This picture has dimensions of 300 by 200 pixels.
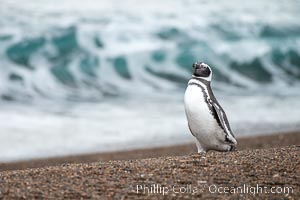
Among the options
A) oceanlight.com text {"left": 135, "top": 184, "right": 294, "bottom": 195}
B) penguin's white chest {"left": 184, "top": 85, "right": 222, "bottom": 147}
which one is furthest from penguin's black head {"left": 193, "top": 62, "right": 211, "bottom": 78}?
oceanlight.com text {"left": 135, "top": 184, "right": 294, "bottom": 195}

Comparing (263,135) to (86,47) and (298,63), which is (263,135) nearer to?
(298,63)

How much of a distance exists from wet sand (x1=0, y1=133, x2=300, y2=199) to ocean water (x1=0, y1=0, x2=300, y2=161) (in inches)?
189

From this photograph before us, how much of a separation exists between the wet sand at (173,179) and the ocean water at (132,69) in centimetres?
481

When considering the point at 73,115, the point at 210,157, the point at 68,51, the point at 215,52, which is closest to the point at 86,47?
the point at 68,51

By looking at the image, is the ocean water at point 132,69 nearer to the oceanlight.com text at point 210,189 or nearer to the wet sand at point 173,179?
the wet sand at point 173,179

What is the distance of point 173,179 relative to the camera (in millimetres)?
5414

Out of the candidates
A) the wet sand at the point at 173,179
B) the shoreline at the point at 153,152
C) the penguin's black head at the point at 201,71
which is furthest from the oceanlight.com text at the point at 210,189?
the shoreline at the point at 153,152

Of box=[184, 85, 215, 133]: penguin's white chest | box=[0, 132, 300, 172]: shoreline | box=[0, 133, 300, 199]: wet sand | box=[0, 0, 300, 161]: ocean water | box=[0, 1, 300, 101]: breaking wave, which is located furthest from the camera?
box=[0, 1, 300, 101]: breaking wave

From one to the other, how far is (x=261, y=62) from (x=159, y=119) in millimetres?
7233

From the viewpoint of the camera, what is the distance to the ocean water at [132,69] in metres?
11.7

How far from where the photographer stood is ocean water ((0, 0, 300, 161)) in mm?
11719

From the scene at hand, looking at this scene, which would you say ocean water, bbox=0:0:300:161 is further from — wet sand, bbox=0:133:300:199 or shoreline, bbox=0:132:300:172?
wet sand, bbox=0:133:300:199

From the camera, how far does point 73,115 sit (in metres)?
13.0

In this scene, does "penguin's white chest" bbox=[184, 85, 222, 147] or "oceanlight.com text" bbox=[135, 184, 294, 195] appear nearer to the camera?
"oceanlight.com text" bbox=[135, 184, 294, 195]
